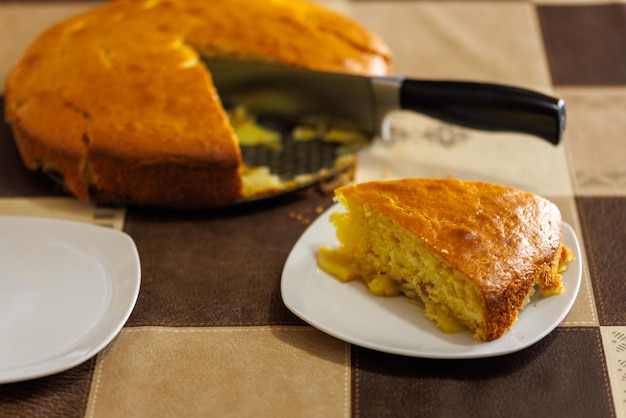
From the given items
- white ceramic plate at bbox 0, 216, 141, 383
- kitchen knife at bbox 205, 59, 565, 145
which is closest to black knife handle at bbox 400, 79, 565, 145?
kitchen knife at bbox 205, 59, 565, 145

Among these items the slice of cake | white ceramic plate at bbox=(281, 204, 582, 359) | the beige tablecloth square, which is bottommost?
A: the beige tablecloth square

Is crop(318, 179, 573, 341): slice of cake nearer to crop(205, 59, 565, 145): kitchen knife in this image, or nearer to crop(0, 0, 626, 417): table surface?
crop(0, 0, 626, 417): table surface

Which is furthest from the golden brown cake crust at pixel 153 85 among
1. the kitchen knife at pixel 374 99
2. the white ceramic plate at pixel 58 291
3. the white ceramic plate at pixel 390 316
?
the white ceramic plate at pixel 390 316

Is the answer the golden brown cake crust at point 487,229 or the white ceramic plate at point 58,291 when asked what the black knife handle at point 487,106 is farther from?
the white ceramic plate at point 58,291

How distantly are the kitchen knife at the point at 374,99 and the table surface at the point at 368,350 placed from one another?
0.45 ft

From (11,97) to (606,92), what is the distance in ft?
5.30

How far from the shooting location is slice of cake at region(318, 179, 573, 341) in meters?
1.41

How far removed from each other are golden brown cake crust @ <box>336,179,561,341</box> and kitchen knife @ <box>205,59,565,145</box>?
0.31 metres

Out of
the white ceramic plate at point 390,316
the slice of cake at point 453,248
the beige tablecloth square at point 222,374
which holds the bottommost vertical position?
the beige tablecloth square at point 222,374

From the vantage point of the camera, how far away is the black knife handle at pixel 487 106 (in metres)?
1.79

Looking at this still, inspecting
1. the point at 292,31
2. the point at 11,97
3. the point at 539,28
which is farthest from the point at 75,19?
the point at 539,28

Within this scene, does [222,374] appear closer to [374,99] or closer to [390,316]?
[390,316]

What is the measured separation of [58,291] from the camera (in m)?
1.57

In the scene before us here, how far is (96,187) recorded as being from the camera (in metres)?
1.84
